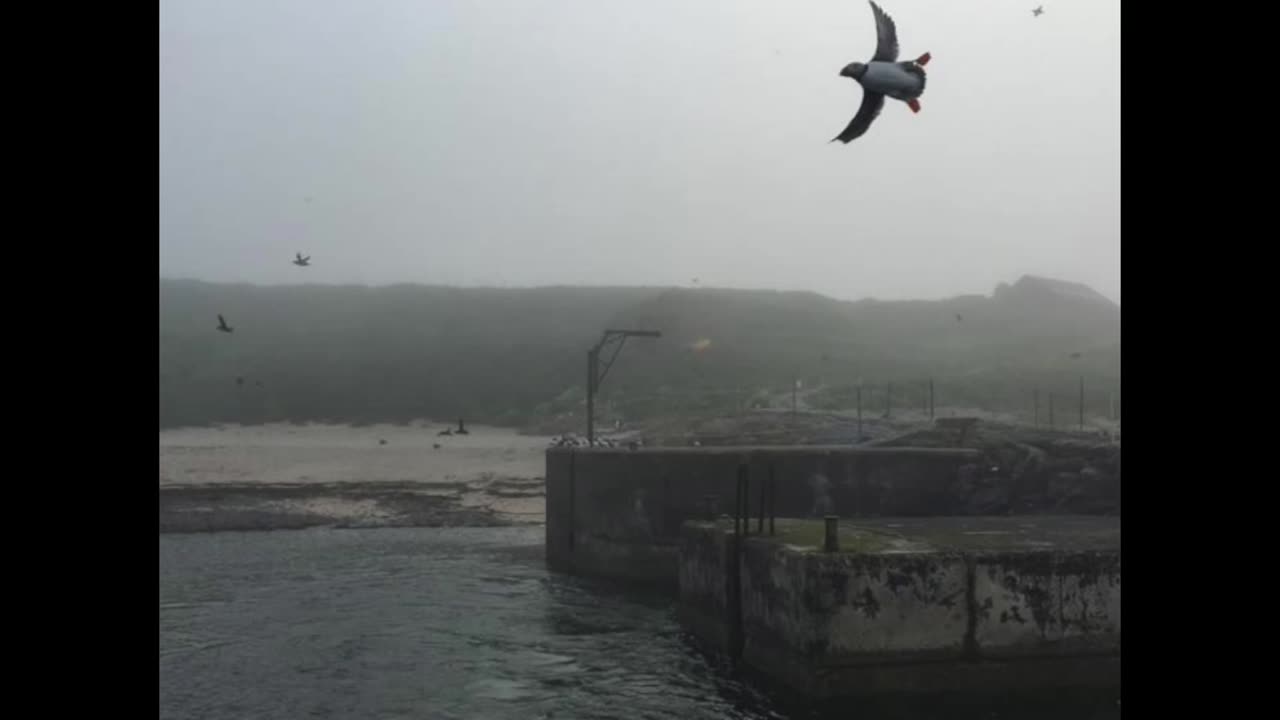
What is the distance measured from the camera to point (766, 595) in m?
17.5

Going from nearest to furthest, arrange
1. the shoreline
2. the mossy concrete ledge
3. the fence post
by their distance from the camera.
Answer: the mossy concrete ledge
the fence post
the shoreline

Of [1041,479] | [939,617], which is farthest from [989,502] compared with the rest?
[939,617]

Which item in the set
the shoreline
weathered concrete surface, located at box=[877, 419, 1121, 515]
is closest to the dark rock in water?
weathered concrete surface, located at box=[877, 419, 1121, 515]

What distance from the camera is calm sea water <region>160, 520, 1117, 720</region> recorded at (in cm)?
1717

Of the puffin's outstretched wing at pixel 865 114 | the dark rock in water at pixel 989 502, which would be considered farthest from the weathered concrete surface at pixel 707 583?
the puffin's outstretched wing at pixel 865 114

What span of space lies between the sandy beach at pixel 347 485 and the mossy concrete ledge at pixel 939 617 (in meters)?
29.1

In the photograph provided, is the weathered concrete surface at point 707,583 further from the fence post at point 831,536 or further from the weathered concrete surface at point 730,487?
the weathered concrete surface at point 730,487

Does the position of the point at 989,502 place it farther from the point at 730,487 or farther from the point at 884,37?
the point at 884,37

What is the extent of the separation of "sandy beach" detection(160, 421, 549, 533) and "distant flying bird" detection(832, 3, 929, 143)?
3829cm

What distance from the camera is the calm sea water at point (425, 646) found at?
17.2 meters

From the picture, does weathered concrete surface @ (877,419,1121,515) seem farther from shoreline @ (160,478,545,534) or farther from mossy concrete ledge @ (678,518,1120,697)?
shoreline @ (160,478,545,534)
